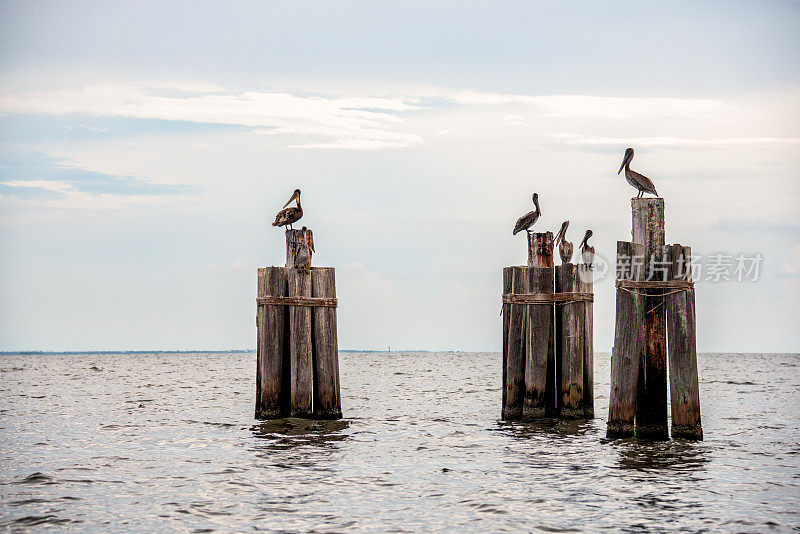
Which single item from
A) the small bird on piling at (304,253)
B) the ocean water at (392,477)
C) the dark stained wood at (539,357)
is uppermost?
the small bird on piling at (304,253)

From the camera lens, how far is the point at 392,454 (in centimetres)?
1382

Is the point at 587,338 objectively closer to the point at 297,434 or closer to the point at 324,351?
the point at 324,351

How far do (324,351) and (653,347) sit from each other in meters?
5.64

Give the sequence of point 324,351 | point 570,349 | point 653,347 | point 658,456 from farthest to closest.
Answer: point 570,349 → point 324,351 → point 658,456 → point 653,347

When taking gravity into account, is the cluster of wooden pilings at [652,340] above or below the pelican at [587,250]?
below

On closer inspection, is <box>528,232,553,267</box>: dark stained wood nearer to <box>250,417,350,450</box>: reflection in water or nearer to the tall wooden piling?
the tall wooden piling

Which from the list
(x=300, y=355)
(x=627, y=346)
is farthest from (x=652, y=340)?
(x=300, y=355)

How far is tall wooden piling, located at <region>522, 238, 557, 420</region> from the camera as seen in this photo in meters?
14.9

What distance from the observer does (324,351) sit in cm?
1463

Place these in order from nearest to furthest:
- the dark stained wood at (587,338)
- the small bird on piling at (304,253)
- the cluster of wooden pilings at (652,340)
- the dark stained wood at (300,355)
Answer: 1. the cluster of wooden pilings at (652,340)
2. the dark stained wood at (300,355)
3. the small bird on piling at (304,253)
4. the dark stained wood at (587,338)

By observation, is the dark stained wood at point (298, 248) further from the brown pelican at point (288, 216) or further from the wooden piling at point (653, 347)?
the wooden piling at point (653, 347)

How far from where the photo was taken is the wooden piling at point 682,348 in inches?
468

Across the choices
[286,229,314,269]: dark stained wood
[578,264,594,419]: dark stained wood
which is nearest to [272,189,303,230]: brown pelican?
[286,229,314,269]: dark stained wood

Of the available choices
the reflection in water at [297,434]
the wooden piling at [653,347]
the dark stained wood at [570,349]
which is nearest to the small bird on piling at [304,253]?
the reflection in water at [297,434]
